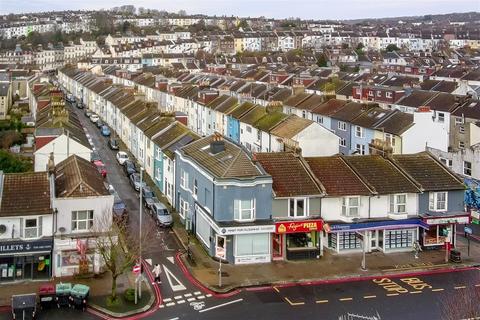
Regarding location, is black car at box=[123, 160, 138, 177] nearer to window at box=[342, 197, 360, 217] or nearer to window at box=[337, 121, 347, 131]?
window at box=[337, 121, 347, 131]

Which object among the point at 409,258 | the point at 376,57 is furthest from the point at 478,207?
the point at 376,57

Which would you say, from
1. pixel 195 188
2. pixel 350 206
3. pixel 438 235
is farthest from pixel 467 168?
pixel 195 188

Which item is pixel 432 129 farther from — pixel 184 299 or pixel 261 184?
pixel 184 299

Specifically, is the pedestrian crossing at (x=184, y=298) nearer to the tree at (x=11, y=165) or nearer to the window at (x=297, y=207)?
the window at (x=297, y=207)

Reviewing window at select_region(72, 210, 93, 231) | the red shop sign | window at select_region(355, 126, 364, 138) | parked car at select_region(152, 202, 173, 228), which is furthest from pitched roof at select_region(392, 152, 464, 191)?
window at select_region(72, 210, 93, 231)

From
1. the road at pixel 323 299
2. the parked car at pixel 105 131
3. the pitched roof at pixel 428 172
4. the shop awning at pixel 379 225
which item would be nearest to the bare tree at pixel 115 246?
the road at pixel 323 299
